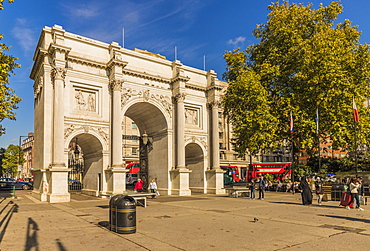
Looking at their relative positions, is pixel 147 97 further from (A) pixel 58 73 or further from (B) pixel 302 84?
(B) pixel 302 84

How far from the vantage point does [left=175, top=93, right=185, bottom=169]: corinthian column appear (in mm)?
31280

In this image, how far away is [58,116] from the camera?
80.7 ft

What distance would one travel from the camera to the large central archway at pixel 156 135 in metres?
31.9

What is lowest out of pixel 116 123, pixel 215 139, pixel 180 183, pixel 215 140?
pixel 180 183

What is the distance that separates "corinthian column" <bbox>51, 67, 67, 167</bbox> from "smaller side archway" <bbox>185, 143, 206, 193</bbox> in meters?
14.7

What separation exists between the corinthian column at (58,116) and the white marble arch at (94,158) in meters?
1.55

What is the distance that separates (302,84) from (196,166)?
1408cm

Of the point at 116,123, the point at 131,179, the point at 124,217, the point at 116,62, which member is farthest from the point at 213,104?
the point at 124,217

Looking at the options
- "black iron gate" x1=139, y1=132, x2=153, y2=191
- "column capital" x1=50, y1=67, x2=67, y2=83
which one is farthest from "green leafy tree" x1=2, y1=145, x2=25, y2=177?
"column capital" x1=50, y1=67, x2=67, y2=83

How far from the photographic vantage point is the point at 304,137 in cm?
3142

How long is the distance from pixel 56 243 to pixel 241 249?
5.12 meters

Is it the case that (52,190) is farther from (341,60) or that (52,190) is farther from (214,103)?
(341,60)

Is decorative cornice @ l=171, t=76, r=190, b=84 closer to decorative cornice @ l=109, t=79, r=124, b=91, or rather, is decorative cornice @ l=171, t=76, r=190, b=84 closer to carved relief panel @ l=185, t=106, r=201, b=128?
carved relief panel @ l=185, t=106, r=201, b=128

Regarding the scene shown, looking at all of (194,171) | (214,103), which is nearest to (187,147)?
(194,171)
